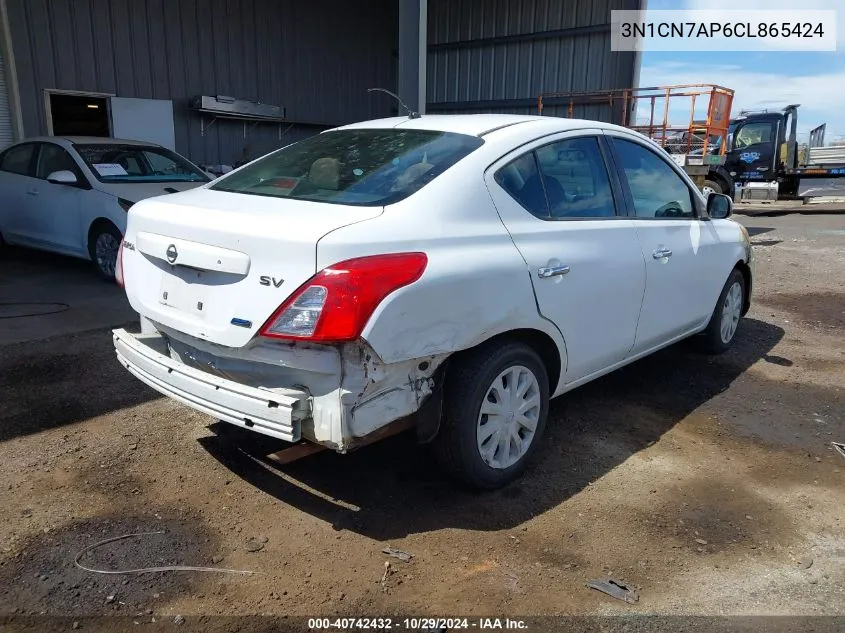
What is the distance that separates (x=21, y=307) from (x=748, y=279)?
21.1ft

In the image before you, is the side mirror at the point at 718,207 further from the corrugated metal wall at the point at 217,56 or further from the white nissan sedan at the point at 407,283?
the corrugated metal wall at the point at 217,56

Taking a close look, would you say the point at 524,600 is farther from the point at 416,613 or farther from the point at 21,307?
the point at 21,307

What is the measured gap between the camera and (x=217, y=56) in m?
13.2

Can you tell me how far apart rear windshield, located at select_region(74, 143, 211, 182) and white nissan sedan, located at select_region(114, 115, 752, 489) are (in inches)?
179

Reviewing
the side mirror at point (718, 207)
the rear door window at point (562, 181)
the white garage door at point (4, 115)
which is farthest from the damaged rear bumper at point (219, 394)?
the white garage door at point (4, 115)

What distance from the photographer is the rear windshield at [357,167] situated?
9.91ft

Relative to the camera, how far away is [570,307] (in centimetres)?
336

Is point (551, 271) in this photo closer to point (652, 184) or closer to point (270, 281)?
point (270, 281)

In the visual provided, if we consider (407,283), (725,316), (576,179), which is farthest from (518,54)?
(407,283)

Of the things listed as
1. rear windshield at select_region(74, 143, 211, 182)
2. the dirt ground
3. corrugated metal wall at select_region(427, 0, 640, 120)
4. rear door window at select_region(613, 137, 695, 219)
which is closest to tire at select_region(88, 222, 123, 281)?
rear windshield at select_region(74, 143, 211, 182)

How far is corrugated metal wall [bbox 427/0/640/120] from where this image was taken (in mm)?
14406

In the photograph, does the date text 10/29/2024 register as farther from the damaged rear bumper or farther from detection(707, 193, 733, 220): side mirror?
detection(707, 193, 733, 220): side mirror

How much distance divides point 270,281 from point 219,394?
530 mm

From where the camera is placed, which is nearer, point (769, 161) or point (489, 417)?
point (489, 417)
